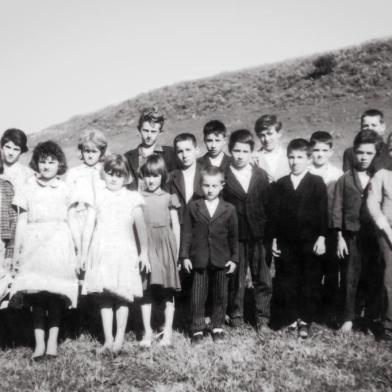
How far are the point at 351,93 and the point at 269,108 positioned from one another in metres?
5.50

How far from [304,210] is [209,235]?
1.01 meters

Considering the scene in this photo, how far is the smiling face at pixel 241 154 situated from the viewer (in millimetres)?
5039

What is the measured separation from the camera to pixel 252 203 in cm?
499

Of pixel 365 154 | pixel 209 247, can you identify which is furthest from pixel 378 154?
pixel 209 247

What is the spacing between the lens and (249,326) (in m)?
5.25

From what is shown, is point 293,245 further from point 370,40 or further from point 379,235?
point 370,40

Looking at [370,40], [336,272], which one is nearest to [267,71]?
[370,40]

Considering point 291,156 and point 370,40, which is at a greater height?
point 370,40

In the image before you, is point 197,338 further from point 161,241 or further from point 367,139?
point 367,139

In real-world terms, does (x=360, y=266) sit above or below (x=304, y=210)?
below

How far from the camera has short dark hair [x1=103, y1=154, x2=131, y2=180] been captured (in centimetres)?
469

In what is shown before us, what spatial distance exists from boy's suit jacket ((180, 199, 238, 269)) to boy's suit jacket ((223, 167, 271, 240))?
172 mm

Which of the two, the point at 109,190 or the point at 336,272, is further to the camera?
the point at 336,272

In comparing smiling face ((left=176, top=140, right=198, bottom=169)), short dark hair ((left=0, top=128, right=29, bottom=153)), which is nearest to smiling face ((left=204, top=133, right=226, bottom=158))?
smiling face ((left=176, top=140, right=198, bottom=169))
